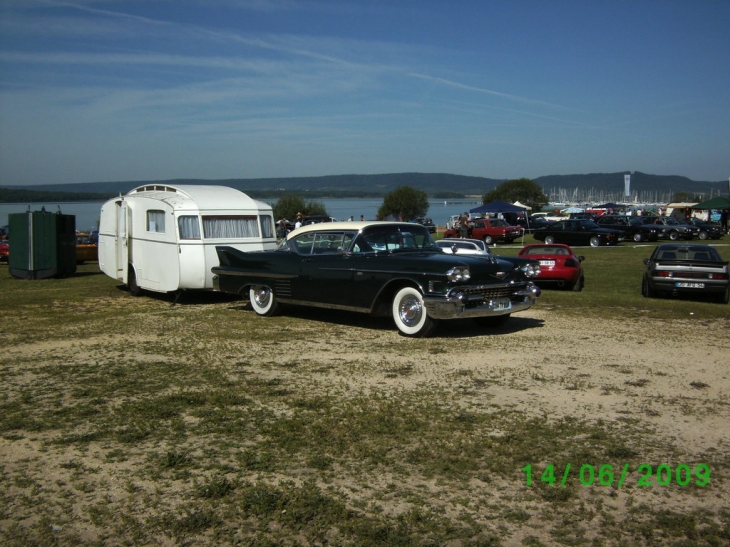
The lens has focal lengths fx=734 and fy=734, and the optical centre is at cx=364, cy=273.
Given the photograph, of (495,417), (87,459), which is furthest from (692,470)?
(87,459)

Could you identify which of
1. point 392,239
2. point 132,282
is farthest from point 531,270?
point 132,282

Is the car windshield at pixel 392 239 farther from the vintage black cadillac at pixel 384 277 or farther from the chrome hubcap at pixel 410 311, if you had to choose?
the chrome hubcap at pixel 410 311

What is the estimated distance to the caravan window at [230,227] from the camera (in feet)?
44.4

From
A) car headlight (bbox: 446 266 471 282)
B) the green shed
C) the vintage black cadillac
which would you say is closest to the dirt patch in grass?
the vintage black cadillac

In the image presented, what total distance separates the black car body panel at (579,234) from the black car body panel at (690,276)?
78.1 feet

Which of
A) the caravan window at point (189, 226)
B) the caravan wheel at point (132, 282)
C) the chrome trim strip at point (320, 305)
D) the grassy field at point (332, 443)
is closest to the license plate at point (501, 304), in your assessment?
the grassy field at point (332, 443)

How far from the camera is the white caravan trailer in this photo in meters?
13.3

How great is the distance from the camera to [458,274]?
929 centimetres

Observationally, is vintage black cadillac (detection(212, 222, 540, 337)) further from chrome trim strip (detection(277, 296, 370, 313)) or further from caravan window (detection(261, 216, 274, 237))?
caravan window (detection(261, 216, 274, 237))

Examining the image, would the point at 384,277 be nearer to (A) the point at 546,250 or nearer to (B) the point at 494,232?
(A) the point at 546,250

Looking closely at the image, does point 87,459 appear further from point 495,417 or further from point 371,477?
point 495,417

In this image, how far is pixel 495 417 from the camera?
595 centimetres

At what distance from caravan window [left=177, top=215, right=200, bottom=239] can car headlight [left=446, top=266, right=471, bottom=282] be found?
19.2ft
